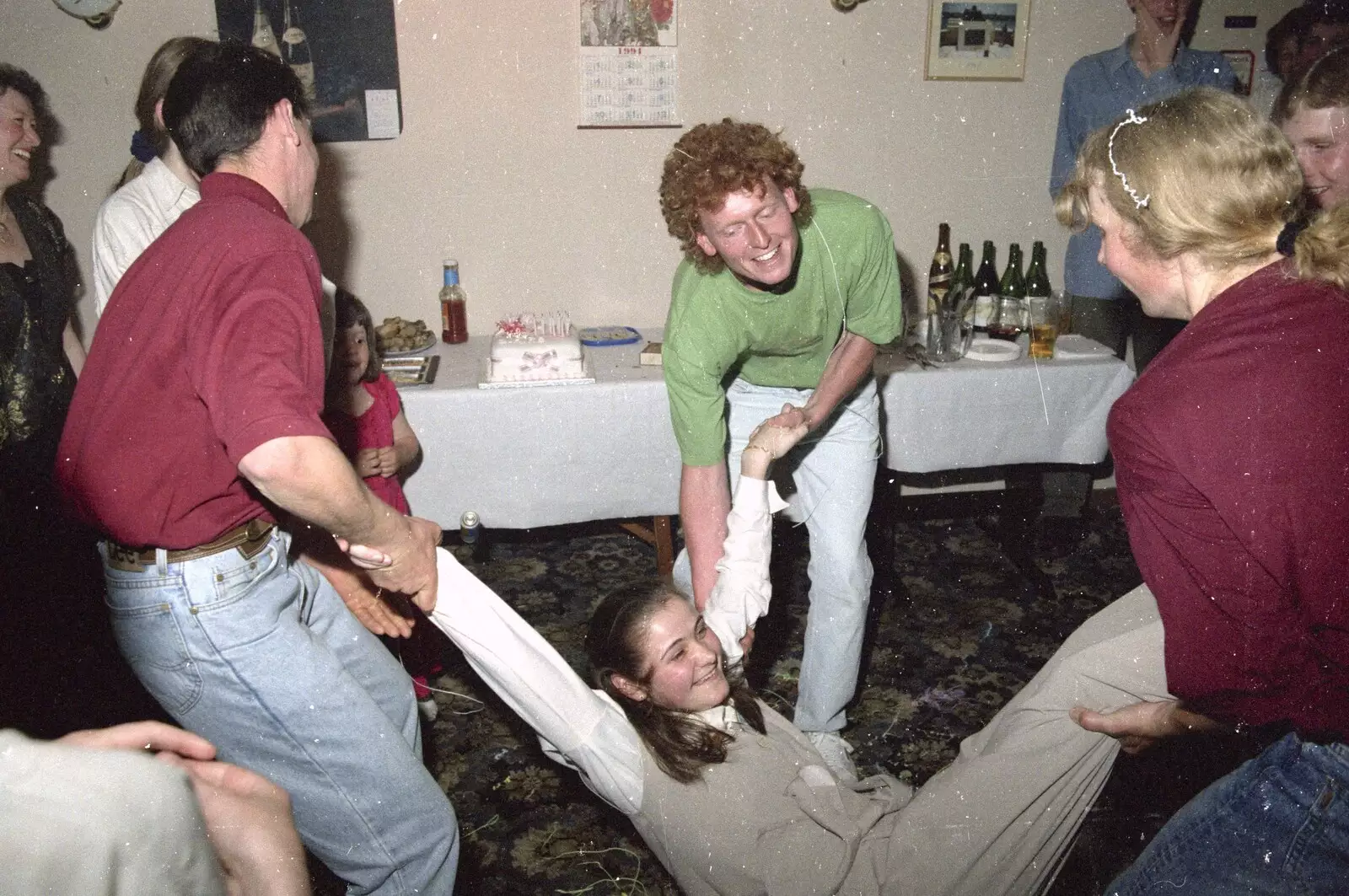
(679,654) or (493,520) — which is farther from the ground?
(679,654)

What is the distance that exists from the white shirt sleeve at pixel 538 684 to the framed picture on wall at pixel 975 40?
2827mm

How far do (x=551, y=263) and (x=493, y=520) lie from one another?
112cm

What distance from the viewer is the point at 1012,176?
353 centimetres

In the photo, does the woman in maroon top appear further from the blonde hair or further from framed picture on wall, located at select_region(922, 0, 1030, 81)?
framed picture on wall, located at select_region(922, 0, 1030, 81)

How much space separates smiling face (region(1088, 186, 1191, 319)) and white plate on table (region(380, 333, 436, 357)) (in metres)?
2.27

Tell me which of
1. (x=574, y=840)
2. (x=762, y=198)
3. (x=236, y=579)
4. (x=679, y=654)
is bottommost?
(x=574, y=840)

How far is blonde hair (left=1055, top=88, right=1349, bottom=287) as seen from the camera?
3.34 feet

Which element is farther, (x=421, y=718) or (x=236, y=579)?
(x=421, y=718)

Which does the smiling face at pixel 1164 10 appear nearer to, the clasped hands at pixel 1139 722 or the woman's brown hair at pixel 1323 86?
the woman's brown hair at pixel 1323 86

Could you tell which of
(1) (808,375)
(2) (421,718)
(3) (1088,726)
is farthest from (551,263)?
(3) (1088,726)

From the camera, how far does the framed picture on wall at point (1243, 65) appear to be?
11.4 feet

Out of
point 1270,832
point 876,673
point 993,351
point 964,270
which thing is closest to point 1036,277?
point 964,270

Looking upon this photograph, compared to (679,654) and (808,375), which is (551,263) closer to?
(808,375)

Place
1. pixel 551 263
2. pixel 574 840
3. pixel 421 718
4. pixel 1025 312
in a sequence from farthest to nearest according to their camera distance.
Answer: pixel 551 263, pixel 1025 312, pixel 421 718, pixel 574 840
